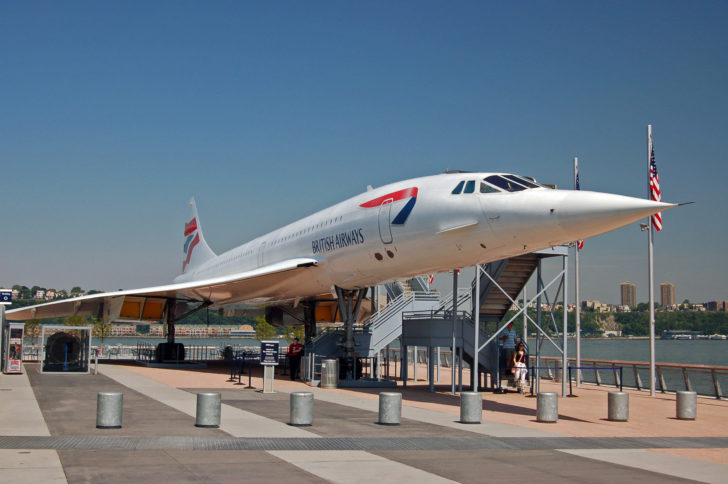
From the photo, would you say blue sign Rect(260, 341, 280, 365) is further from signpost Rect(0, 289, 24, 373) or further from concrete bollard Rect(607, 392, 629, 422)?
signpost Rect(0, 289, 24, 373)

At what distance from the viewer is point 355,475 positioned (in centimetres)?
755

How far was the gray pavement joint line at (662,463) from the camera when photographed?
8.04m

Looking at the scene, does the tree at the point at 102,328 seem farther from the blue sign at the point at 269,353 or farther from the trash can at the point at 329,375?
the blue sign at the point at 269,353

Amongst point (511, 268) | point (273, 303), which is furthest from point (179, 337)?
point (511, 268)

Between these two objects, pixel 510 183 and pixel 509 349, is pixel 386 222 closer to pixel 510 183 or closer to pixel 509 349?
pixel 510 183

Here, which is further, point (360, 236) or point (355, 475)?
point (360, 236)

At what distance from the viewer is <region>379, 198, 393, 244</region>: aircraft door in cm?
1683

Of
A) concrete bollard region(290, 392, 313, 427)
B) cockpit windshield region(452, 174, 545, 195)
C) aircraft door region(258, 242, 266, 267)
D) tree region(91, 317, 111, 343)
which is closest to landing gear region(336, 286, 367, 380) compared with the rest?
aircraft door region(258, 242, 266, 267)

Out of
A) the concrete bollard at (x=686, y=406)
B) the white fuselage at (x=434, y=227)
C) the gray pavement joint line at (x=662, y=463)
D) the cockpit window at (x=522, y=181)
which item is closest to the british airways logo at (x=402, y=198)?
the white fuselage at (x=434, y=227)

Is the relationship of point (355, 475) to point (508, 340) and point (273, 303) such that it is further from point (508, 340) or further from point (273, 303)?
point (273, 303)

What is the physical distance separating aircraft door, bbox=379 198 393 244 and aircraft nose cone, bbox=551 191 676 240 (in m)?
4.66

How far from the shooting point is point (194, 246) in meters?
38.2

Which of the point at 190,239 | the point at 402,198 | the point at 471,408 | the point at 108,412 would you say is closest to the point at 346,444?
the point at 471,408

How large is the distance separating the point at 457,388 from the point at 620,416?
7076mm
